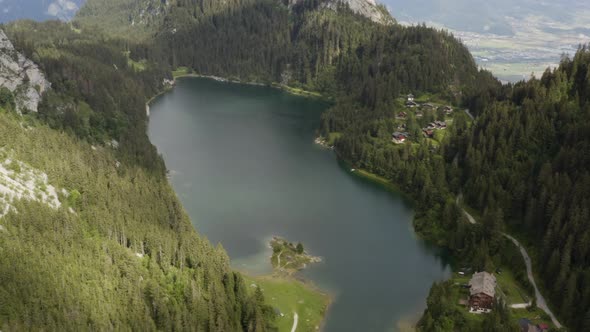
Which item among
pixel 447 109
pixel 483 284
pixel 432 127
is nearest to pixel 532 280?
pixel 483 284

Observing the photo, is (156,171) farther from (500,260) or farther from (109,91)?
(500,260)

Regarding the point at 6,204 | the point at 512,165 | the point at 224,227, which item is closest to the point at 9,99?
the point at 6,204

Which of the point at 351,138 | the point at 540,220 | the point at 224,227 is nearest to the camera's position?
the point at 540,220

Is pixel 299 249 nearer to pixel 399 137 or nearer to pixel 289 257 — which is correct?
pixel 289 257

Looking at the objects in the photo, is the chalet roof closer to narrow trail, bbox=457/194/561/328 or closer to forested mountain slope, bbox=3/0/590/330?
forested mountain slope, bbox=3/0/590/330

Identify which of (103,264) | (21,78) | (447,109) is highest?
(21,78)
